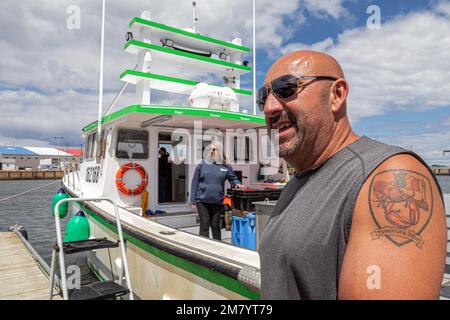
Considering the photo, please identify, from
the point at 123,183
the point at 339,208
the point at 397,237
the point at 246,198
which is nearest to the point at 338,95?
the point at 339,208

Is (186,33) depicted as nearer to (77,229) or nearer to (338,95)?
(77,229)

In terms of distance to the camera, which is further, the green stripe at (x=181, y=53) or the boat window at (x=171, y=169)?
the boat window at (x=171, y=169)

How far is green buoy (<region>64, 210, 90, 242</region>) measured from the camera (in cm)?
551

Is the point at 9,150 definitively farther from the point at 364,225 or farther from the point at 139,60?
the point at 364,225

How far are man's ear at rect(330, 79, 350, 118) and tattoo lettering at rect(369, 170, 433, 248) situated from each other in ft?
1.13

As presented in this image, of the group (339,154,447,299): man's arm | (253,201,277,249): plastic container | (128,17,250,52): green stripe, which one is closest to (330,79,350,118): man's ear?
(339,154,447,299): man's arm

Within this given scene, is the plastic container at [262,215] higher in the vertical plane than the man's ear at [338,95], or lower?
lower

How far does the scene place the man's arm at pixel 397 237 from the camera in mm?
785

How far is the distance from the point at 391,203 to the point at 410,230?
3.1 inches

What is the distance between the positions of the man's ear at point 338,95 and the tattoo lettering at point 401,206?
1.13 ft

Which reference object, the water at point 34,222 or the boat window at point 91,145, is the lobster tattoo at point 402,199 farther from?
the water at point 34,222

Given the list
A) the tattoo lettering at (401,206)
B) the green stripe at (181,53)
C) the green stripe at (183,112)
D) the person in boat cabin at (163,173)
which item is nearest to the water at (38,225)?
the person in boat cabin at (163,173)

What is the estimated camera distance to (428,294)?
0.79m
